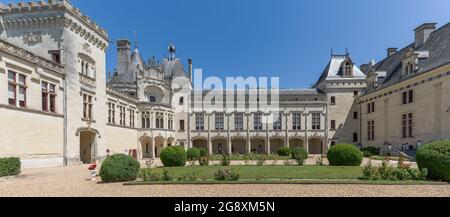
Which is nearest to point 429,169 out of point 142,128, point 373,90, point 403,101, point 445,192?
point 445,192

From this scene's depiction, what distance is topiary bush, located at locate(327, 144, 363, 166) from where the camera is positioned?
17.1m

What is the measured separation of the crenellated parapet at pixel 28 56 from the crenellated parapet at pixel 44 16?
3.29 metres

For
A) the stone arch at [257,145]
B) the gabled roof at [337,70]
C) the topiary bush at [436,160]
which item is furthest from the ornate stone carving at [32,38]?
the gabled roof at [337,70]

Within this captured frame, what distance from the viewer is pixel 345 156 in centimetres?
1711

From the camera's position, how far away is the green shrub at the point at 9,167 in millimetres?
14172

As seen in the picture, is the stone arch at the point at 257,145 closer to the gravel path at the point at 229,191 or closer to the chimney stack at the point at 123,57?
the chimney stack at the point at 123,57

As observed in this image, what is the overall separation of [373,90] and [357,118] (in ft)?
20.9

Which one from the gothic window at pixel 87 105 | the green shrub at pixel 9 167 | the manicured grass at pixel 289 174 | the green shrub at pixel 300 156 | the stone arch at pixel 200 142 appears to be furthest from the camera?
the stone arch at pixel 200 142

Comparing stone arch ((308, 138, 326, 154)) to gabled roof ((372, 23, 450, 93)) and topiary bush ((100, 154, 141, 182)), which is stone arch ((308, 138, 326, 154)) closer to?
gabled roof ((372, 23, 450, 93))

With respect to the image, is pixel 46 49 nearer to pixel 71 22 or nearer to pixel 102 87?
pixel 71 22

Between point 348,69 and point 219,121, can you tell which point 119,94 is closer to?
point 219,121

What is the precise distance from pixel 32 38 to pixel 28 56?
4829mm

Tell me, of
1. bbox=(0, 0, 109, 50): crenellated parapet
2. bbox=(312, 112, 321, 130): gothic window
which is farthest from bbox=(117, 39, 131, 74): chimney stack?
bbox=(312, 112, 321, 130): gothic window

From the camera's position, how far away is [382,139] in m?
33.6
